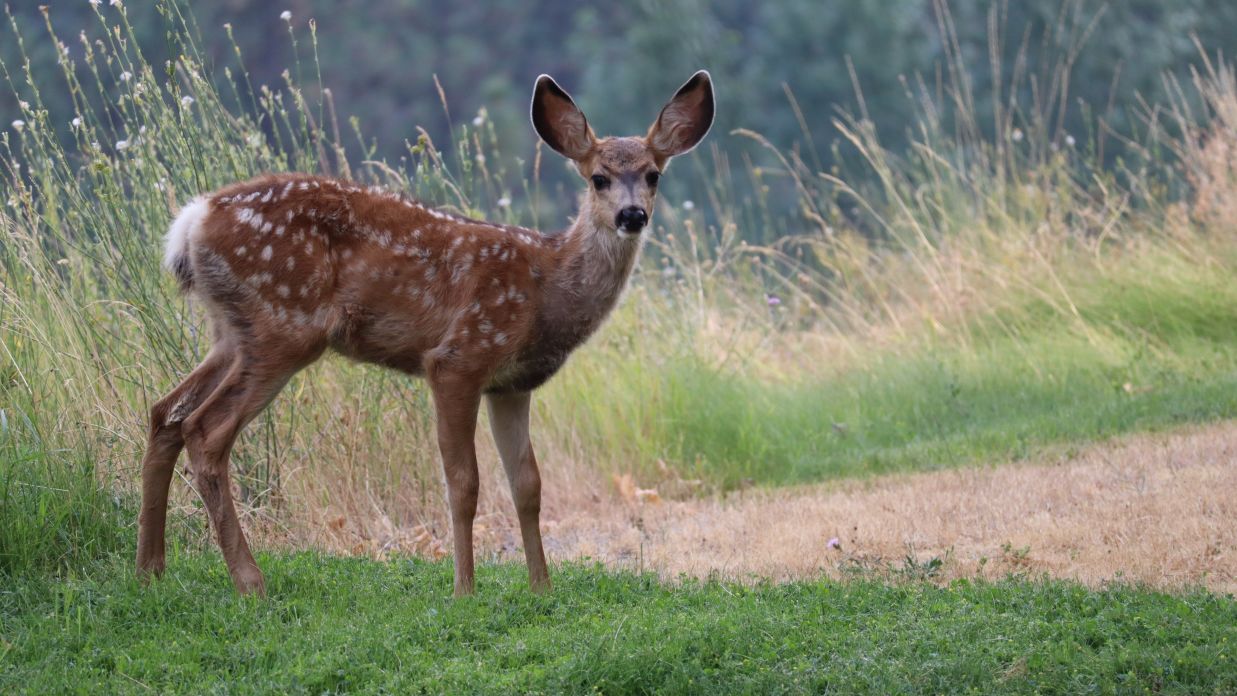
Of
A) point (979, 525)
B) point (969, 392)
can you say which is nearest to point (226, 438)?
point (979, 525)

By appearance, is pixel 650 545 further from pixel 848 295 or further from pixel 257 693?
pixel 848 295

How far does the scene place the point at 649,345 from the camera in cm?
1090

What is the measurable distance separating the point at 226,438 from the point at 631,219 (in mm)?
1899

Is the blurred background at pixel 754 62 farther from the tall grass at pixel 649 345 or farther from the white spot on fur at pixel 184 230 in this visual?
the white spot on fur at pixel 184 230

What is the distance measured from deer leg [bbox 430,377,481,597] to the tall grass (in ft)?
5.38

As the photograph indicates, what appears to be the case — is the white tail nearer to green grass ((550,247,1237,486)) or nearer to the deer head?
the deer head

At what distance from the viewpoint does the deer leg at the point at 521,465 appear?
20.7ft

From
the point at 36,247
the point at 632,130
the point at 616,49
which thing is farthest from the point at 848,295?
the point at 616,49

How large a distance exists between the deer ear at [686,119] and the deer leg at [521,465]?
1.40 metres

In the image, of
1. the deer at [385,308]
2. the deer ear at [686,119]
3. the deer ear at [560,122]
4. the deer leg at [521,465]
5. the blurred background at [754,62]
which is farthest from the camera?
the blurred background at [754,62]

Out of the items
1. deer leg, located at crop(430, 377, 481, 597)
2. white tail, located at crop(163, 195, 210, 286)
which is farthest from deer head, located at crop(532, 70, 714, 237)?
white tail, located at crop(163, 195, 210, 286)

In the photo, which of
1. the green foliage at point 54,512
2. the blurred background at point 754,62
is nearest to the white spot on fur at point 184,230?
the green foliage at point 54,512

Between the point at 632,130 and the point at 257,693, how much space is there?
66.5 ft

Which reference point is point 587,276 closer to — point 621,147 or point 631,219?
point 631,219
